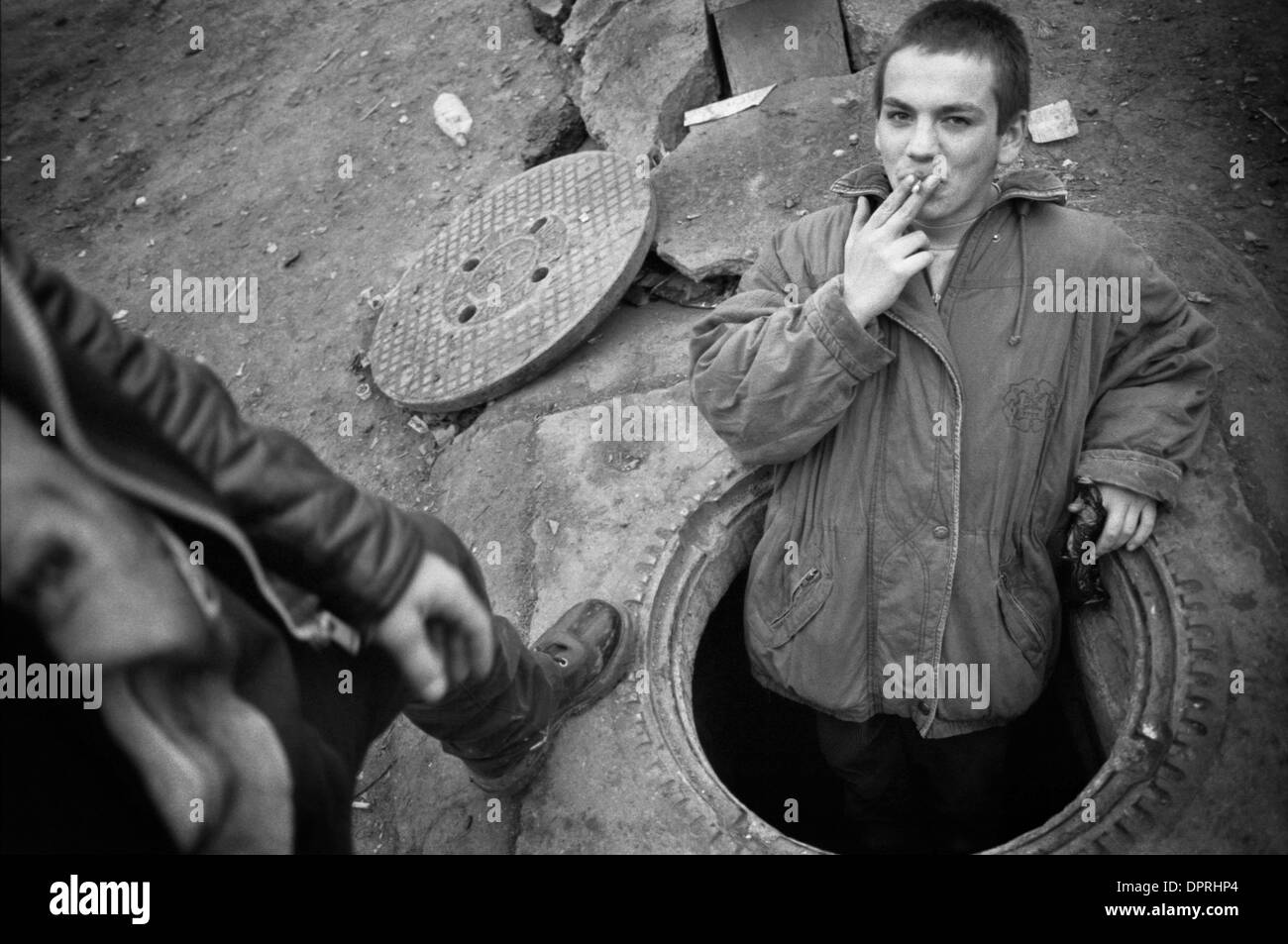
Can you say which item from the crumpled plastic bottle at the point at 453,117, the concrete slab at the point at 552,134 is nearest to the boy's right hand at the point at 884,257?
the concrete slab at the point at 552,134

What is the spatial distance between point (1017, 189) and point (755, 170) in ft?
4.32

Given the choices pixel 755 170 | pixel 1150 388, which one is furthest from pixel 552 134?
pixel 1150 388

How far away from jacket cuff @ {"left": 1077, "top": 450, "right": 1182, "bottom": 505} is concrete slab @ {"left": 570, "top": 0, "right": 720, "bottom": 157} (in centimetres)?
214

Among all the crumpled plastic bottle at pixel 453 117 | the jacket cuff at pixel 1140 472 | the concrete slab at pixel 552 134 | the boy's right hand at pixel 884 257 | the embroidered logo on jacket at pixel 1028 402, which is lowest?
the jacket cuff at pixel 1140 472

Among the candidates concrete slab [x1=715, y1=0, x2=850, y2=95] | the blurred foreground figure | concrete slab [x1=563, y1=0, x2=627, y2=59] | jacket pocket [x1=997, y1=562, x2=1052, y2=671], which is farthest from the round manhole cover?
the blurred foreground figure

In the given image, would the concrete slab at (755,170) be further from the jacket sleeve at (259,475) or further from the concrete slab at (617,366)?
the jacket sleeve at (259,475)

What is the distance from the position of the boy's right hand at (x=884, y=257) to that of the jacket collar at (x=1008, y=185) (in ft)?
0.51

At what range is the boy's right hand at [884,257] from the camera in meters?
2.12

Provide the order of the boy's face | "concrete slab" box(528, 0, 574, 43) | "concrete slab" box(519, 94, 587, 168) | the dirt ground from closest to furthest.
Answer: the boy's face
the dirt ground
"concrete slab" box(519, 94, 587, 168)
"concrete slab" box(528, 0, 574, 43)

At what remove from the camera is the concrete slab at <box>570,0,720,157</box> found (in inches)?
152

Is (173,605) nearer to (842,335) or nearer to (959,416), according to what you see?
(842,335)

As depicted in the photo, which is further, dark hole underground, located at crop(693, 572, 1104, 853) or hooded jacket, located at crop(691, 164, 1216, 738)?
dark hole underground, located at crop(693, 572, 1104, 853)

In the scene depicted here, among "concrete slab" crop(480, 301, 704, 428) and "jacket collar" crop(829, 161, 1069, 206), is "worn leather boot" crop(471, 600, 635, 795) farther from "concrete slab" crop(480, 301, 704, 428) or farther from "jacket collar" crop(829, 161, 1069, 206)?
"jacket collar" crop(829, 161, 1069, 206)

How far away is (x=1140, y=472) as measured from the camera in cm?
228
